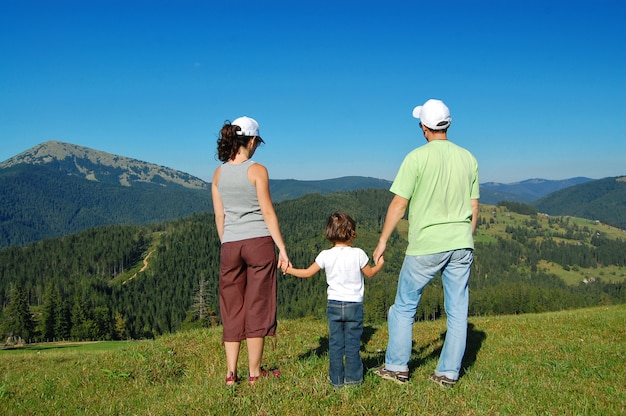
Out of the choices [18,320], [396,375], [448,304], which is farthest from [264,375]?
[18,320]

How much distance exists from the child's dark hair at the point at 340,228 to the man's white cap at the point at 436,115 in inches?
72.2

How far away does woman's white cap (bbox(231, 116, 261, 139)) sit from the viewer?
6.15 meters

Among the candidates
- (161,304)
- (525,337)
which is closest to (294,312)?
(161,304)

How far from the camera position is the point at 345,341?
Result: 6.01 m

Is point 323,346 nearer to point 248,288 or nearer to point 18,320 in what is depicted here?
point 248,288

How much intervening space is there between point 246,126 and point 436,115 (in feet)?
8.93

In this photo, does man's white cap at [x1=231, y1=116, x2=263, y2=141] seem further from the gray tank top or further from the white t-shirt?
the white t-shirt

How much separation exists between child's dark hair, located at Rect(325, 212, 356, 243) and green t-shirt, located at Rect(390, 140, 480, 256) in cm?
77

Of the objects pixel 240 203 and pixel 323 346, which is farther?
pixel 323 346

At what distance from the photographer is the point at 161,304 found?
158750 mm

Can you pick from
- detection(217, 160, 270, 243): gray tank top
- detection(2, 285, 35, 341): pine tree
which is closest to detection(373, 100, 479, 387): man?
detection(217, 160, 270, 243): gray tank top

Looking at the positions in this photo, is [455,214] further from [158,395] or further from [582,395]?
[158,395]

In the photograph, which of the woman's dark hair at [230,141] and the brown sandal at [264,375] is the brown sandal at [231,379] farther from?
the woman's dark hair at [230,141]

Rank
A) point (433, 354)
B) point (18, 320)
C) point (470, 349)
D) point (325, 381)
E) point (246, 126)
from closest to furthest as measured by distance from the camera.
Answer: point (325, 381) < point (246, 126) < point (433, 354) < point (470, 349) < point (18, 320)
